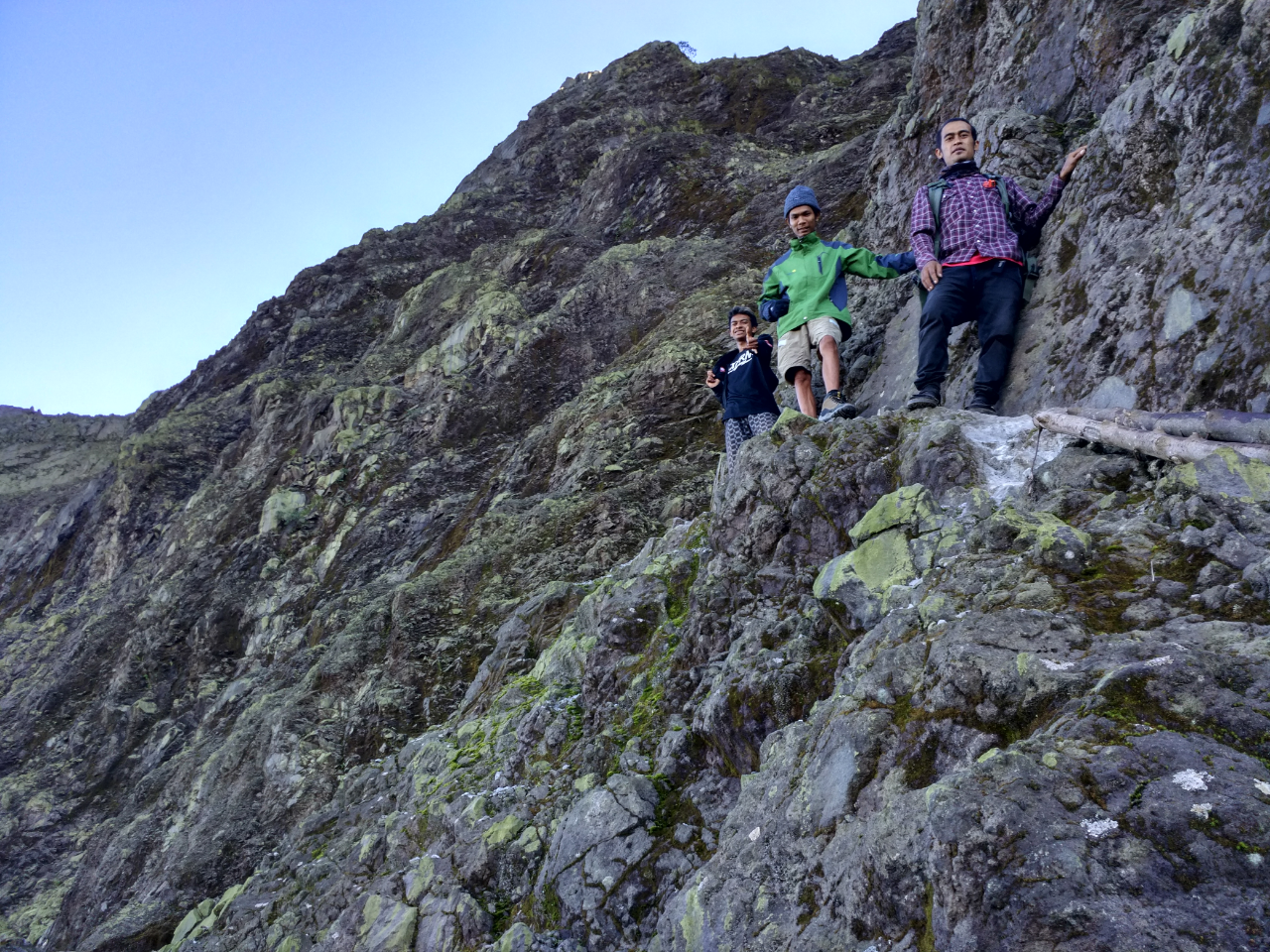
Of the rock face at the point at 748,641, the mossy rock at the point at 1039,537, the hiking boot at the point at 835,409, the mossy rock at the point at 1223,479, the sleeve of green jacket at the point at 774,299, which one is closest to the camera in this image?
the rock face at the point at 748,641

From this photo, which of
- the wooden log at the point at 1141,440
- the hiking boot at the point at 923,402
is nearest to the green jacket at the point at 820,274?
the hiking boot at the point at 923,402

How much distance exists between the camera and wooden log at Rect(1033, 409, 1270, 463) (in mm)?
4250

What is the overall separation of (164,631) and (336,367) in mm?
11599

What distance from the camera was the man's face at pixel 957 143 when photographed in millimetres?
7680

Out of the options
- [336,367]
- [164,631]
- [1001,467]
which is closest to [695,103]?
[336,367]

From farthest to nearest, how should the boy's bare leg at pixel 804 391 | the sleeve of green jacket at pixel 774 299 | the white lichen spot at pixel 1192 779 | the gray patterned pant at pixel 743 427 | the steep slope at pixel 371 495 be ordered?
the steep slope at pixel 371 495
the gray patterned pant at pixel 743 427
the sleeve of green jacket at pixel 774 299
the boy's bare leg at pixel 804 391
the white lichen spot at pixel 1192 779

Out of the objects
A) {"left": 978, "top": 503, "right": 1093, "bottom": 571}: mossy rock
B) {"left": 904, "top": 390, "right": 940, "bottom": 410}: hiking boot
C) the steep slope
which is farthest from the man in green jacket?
the steep slope

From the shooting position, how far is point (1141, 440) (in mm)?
4805

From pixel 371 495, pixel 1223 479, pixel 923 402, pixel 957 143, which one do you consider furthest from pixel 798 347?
pixel 371 495

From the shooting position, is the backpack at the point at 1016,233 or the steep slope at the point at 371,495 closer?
the backpack at the point at 1016,233

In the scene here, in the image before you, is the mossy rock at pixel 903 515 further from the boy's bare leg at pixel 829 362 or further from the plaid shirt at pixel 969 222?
the plaid shirt at pixel 969 222

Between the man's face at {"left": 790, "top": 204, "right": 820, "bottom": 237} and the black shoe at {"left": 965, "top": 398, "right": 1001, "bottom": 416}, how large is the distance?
2.71 m

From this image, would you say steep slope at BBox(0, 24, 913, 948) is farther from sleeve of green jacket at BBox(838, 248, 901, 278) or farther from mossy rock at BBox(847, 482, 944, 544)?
mossy rock at BBox(847, 482, 944, 544)

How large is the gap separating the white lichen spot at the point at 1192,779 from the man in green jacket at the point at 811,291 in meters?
5.71
